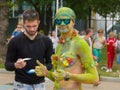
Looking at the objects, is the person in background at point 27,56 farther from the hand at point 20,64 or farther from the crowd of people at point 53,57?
the hand at point 20,64

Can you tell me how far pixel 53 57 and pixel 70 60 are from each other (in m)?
0.24

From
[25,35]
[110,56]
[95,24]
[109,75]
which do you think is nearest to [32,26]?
[25,35]

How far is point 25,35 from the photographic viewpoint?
5.02m

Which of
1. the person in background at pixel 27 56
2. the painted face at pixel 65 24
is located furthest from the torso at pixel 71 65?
the person in background at pixel 27 56

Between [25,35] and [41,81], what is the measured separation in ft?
1.84

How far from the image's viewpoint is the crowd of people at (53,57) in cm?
380

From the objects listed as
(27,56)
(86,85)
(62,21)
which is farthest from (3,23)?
(62,21)

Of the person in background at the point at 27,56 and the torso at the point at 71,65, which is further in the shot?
the person in background at the point at 27,56

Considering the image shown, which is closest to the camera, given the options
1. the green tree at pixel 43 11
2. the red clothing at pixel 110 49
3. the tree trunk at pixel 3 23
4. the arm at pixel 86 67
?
the arm at pixel 86 67

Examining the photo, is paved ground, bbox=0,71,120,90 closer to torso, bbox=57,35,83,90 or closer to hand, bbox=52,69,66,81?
torso, bbox=57,35,83,90

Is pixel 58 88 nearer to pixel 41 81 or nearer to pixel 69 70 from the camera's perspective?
pixel 69 70

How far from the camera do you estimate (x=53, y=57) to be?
13.2ft

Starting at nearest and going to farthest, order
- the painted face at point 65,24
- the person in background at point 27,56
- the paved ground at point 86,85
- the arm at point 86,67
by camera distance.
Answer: the arm at point 86,67, the painted face at point 65,24, the person in background at point 27,56, the paved ground at point 86,85

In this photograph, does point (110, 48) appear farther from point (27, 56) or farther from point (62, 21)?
point (62, 21)
